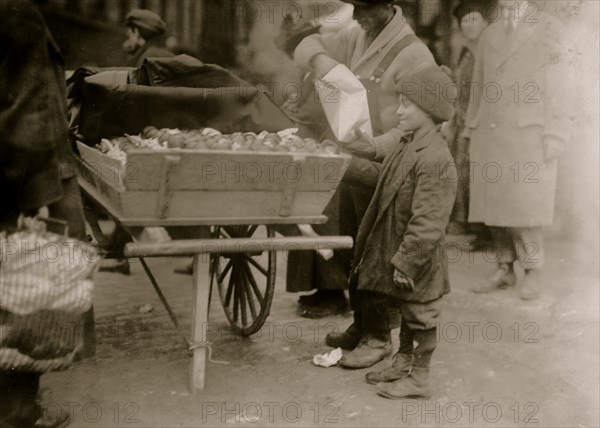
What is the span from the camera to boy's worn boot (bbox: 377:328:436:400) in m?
3.59

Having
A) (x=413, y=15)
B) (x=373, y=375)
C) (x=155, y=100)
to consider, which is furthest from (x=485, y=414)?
(x=413, y=15)

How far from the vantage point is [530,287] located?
5449 millimetres

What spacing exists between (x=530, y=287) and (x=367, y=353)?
1.99m

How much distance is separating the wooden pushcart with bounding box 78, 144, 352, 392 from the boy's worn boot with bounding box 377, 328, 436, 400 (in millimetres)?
612

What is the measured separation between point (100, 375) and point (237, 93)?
1.70m

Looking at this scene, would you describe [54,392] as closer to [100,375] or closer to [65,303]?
[100,375]

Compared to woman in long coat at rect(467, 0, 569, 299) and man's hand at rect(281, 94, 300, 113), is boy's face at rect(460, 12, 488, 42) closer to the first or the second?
woman in long coat at rect(467, 0, 569, 299)

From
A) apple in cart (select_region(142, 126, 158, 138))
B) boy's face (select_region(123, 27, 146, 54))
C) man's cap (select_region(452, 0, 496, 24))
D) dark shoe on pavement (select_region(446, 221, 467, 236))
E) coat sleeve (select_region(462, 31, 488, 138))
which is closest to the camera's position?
apple in cart (select_region(142, 126, 158, 138))

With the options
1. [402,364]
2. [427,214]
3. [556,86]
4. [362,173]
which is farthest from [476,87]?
[402,364]

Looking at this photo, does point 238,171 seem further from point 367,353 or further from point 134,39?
point 134,39

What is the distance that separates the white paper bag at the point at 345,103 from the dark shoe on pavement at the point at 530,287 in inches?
83.9

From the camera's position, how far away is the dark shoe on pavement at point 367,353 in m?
4.00

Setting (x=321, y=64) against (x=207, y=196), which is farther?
(x=321, y=64)

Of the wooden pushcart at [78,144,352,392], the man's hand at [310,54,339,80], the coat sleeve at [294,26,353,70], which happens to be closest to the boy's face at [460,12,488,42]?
the coat sleeve at [294,26,353,70]
